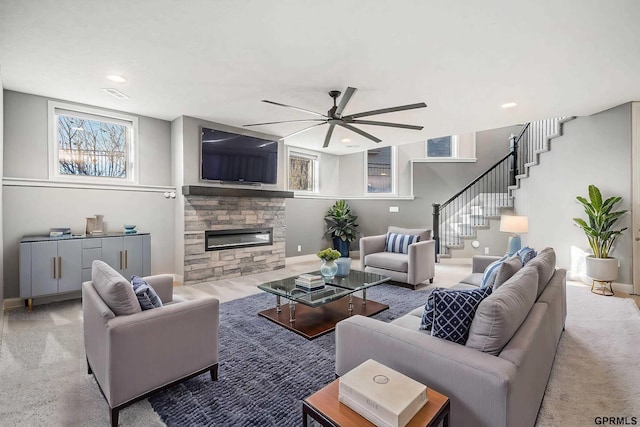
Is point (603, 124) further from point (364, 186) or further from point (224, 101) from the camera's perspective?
point (224, 101)

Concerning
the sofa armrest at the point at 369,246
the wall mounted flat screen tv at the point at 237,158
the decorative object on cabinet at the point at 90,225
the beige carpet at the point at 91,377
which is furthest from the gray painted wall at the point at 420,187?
the decorative object on cabinet at the point at 90,225

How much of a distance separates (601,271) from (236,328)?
484 centimetres

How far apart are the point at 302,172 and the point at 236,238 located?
253 centimetres

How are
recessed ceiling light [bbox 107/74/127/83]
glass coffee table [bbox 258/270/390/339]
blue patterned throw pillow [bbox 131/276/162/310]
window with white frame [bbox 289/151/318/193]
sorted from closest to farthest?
blue patterned throw pillow [bbox 131/276/162/310] → glass coffee table [bbox 258/270/390/339] → recessed ceiling light [bbox 107/74/127/83] → window with white frame [bbox 289/151/318/193]

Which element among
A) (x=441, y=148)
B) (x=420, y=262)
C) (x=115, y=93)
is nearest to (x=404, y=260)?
(x=420, y=262)

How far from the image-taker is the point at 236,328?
3.04 m

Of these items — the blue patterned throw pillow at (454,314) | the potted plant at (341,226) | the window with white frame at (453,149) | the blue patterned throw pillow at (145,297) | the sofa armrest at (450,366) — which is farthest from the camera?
the window with white frame at (453,149)

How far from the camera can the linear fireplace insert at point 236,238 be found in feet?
16.7

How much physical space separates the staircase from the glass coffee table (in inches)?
141

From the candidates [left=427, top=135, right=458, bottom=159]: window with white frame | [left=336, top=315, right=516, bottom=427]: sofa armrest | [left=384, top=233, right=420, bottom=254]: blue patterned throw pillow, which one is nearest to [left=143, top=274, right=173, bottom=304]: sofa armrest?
[left=336, top=315, right=516, bottom=427]: sofa armrest

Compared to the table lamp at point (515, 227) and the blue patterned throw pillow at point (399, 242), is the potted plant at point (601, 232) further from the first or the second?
the blue patterned throw pillow at point (399, 242)

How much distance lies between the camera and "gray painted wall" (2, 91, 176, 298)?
3.74 meters

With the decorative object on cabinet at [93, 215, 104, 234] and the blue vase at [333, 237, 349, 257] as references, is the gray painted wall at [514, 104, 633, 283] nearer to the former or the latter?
the blue vase at [333, 237, 349, 257]

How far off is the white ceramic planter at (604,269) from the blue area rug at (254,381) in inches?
127
